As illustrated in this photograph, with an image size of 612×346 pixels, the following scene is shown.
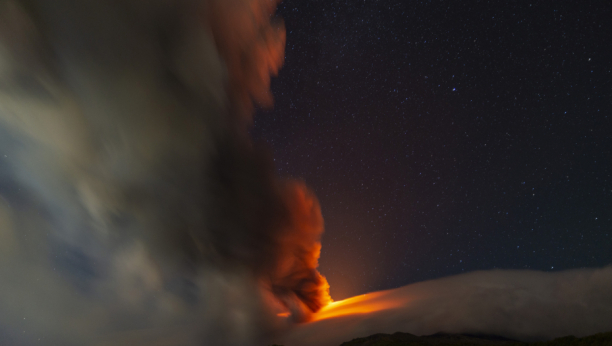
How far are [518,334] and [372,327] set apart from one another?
2983 inches

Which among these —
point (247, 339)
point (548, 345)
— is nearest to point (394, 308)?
point (548, 345)

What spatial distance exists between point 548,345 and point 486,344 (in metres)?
47.1

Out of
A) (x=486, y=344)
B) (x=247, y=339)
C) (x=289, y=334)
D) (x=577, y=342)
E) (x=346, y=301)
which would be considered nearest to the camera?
(x=577, y=342)

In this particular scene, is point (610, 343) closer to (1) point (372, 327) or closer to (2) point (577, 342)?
(2) point (577, 342)

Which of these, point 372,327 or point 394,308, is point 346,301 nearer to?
point 372,327

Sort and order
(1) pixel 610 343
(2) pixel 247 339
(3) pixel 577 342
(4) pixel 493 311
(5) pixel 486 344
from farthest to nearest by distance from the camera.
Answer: (4) pixel 493 311 < (5) pixel 486 344 < (2) pixel 247 339 < (3) pixel 577 342 < (1) pixel 610 343

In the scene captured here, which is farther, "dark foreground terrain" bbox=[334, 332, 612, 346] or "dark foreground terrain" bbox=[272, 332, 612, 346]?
"dark foreground terrain" bbox=[272, 332, 612, 346]

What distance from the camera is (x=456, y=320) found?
14962 cm

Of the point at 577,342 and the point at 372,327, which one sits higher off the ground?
the point at 372,327

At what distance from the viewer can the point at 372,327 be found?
5285 inches

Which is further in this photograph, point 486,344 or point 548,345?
point 486,344

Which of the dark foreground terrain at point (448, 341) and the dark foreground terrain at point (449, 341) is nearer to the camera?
the dark foreground terrain at point (448, 341)

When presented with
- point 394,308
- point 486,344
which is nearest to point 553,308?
point 486,344

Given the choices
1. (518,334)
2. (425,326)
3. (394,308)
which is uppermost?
(394,308)
